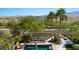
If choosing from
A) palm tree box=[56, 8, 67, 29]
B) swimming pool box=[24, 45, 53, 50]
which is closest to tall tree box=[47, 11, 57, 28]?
palm tree box=[56, 8, 67, 29]

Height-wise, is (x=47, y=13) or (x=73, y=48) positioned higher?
(x=47, y=13)

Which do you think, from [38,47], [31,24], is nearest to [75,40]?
[38,47]

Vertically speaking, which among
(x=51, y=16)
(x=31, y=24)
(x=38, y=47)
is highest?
(x=51, y=16)

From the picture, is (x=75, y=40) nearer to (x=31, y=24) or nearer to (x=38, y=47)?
(x=38, y=47)

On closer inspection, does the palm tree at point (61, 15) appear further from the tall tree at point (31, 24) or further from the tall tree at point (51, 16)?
the tall tree at point (31, 24)

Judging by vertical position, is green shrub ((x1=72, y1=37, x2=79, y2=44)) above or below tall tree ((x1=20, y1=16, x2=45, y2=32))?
below

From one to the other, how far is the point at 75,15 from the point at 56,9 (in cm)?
27

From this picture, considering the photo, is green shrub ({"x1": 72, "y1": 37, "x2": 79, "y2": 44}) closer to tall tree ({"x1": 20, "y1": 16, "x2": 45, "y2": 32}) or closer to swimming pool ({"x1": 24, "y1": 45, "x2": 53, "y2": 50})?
swimming pool ({"x1": 24, "y1": 45, "x2": 53, "y2": 50})

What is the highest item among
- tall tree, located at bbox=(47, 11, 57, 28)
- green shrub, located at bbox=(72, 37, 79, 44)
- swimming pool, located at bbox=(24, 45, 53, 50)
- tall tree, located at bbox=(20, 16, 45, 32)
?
tall tree, located at bbox=(47, 11, 57, 28)

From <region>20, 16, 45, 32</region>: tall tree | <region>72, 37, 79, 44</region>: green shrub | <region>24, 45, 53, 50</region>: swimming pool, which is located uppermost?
<region>20, 16, 45, 32</region>: tall tree

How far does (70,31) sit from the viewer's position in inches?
119
